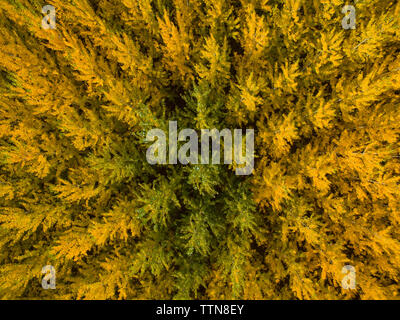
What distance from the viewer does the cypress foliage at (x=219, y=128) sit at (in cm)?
287

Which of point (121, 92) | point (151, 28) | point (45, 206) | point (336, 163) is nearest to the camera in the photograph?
point (121, 92)

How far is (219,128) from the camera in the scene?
3535 mm

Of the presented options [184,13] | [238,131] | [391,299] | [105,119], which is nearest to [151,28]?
[184,13]

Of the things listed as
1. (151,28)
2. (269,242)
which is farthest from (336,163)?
(151,28)

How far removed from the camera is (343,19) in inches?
115

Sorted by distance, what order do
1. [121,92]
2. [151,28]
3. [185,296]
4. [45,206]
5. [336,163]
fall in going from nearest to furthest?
[121,92] < [336,163] < [151,28] < [185,296] < [45,206]

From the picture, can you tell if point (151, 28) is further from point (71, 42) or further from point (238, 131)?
point (238, 131)

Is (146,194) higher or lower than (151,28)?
lower

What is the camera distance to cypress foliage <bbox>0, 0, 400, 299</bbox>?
287cm

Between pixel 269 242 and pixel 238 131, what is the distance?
2421 millimetres

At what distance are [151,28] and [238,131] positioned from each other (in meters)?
2.33
